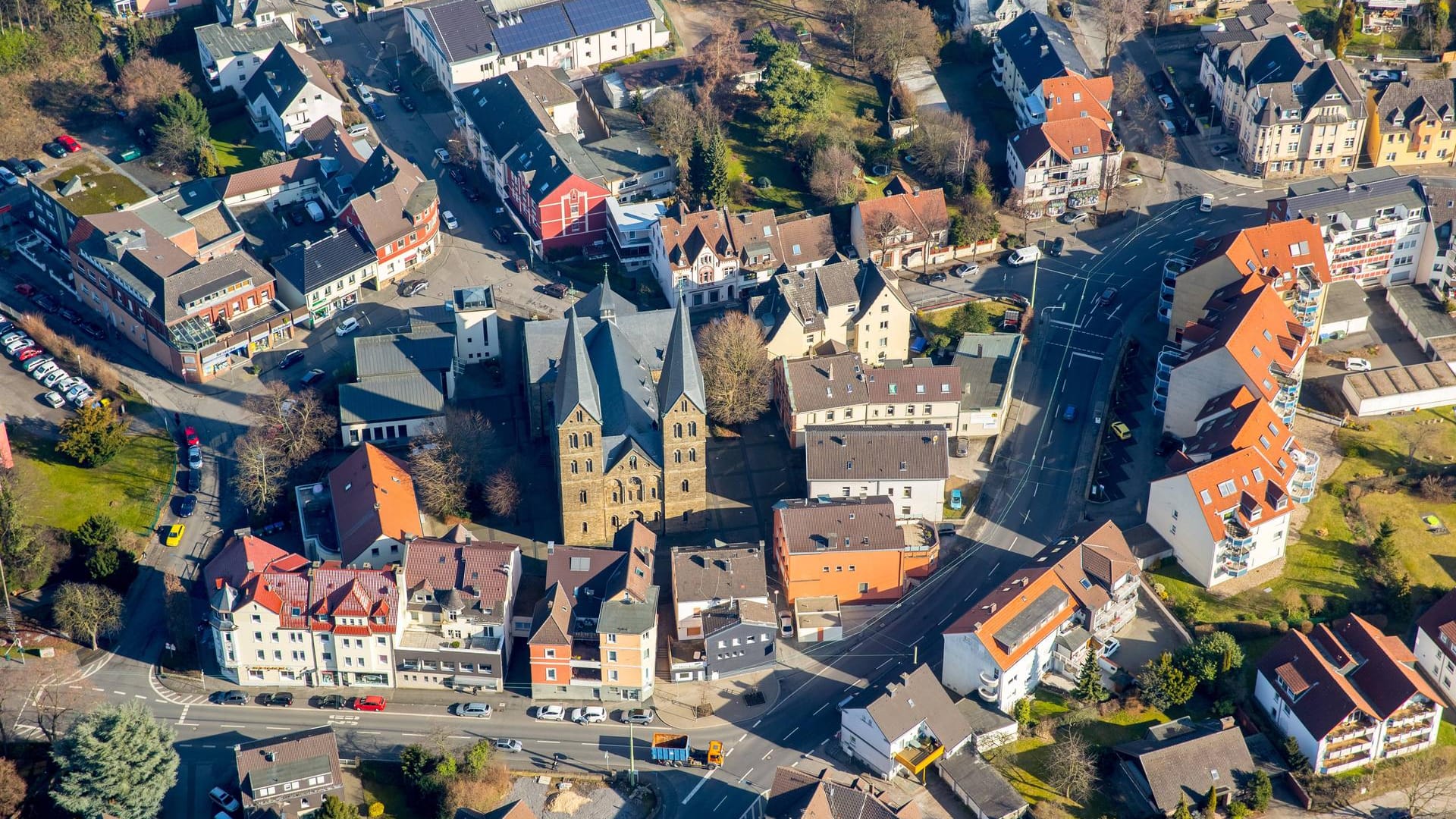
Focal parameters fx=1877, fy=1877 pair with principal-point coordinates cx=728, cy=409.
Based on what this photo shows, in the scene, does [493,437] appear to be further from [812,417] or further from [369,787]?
[369,787]

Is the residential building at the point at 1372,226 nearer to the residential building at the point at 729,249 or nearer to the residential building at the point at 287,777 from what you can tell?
the residential building at the point at 729,249

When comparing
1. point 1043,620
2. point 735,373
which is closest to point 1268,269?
point 1043,620

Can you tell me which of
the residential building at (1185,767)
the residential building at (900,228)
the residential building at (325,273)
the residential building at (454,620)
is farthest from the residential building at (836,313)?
the residential building at (1185,767)

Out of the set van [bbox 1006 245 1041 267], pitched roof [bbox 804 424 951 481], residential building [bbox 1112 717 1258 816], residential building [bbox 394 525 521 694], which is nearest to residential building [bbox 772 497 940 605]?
pitched roof [bbox 804 424 951 481]

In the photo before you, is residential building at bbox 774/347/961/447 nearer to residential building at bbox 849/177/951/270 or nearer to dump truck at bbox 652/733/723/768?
residential building at bbox 849/177/951/270

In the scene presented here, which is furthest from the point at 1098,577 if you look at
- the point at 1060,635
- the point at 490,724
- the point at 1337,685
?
the point at 490,724

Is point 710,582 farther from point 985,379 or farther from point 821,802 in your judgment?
point 985,379

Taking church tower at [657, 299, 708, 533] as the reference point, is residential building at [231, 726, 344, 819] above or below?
below
